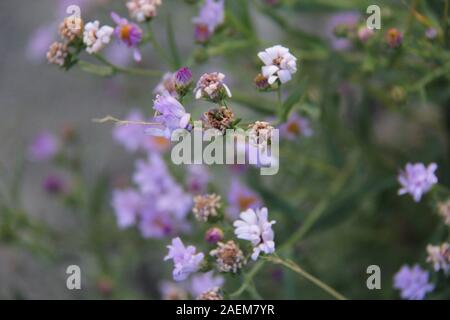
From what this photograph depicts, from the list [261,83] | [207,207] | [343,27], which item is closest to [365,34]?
[343,27]

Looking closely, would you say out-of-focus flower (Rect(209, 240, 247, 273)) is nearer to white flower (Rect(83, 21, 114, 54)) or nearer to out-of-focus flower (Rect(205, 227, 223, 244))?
out-of-focus flower (Rect(205, 227, 223, 244))

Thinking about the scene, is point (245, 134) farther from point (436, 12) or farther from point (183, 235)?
point (183, 235)

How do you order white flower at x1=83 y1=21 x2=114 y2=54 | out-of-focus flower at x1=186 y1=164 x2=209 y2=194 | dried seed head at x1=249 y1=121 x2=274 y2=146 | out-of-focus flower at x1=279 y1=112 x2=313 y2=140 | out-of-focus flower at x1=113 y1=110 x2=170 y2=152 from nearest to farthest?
dried seed head at x1=249 y1=121 x2=274 y2=146, white flower at x1=83 y1=21 x2=114 y2=54, out-of-focus flower at x1=279 y1=112 x2=313 y2=140, out-of-focus flower at x1=186 y1=164 x2=209 y2=194, out-of-focus flower at x1=113 y1=110 x2=170 y2=152

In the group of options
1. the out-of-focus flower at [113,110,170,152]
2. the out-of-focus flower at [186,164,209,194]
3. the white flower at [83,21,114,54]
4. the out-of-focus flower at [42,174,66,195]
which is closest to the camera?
the white flower at [83,21,114,54]

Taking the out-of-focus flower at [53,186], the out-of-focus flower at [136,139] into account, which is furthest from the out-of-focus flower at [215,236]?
the out-of-focus flower at [53,186]

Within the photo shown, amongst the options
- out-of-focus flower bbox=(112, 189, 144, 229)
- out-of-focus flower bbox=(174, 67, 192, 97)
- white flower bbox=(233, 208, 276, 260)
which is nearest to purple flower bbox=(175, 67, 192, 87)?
out-of-focus flower bbox=(174, 67, 192, 97)

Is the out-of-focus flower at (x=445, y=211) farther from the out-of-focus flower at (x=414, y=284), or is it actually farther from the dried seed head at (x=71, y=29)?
the dried seed head at (x=71, y=29)

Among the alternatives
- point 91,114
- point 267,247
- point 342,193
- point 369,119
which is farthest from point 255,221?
point 91,114
